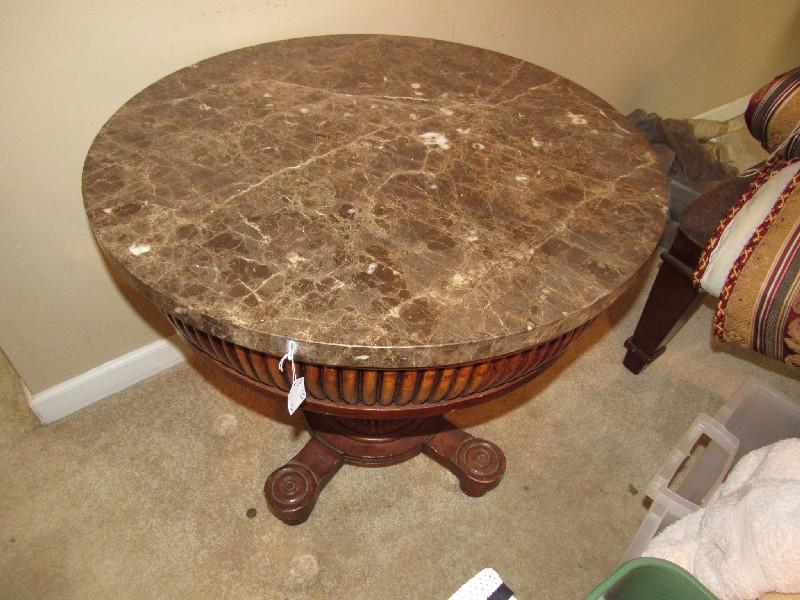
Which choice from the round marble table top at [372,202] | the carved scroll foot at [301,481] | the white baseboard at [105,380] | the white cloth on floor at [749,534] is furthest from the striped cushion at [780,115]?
the white baseboard at [105,380]

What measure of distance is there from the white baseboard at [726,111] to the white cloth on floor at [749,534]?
7.36 ft

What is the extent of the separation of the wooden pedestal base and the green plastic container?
463mm

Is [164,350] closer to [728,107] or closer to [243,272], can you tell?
[243,272]

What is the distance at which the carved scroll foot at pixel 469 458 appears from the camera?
1.40 metres

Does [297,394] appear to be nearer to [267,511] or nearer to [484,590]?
[484,590]

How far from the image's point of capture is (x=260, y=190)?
3.10ft

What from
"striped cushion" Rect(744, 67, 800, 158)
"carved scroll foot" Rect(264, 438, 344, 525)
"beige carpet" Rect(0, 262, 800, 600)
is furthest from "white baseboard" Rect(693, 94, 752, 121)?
"carved scroll foot" Rect(264, 438, 344, 525)

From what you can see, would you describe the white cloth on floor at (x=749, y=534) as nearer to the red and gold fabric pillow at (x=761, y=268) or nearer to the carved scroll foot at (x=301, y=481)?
the red and gold fabric pillow at (x=761, y=268)

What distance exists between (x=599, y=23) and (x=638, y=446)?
4.56 feet

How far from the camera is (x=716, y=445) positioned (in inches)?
52.0

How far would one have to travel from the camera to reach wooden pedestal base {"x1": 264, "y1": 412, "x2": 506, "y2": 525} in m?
1.37

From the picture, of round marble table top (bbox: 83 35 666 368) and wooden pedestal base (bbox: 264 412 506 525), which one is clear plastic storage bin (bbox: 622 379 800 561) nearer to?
→ wooden pedestal base (bbox: 264 412 506 525)

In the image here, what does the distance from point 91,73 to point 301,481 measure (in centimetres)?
97

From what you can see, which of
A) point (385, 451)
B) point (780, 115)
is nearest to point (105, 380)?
point (385, 451)
